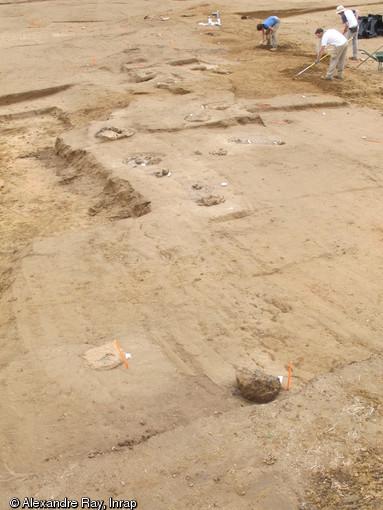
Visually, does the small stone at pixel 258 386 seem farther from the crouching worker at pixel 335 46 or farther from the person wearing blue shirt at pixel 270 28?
the person wearing blue shirt at pixel 270 28

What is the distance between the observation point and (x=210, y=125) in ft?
30.7

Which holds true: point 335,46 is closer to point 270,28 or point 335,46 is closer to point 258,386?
point 270,28

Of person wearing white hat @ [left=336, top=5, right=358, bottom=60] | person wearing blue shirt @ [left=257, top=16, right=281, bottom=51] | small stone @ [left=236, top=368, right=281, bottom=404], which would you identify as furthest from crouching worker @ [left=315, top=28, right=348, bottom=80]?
small stone @ [left=236, top=368, right=281, bottom=404]

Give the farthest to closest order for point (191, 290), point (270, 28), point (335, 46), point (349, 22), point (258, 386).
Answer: point (270, 28) → point (349, 22) → point (335, 46) → point (191, 290) → point (258, 386)

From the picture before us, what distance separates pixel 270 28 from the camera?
46.8 feet

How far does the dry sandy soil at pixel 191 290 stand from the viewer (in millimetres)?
3775

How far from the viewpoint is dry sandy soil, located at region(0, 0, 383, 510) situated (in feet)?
12.4

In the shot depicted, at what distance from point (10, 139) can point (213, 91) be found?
12.8 ft

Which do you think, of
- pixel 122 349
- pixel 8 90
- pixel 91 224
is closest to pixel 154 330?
pixel 122 349

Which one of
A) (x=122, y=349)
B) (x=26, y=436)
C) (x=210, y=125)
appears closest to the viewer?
→ (x=26, y=436)

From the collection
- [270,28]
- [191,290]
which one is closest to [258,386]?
[191,290]

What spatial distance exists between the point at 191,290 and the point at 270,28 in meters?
10.8

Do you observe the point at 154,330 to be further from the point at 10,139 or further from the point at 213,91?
the point at 213,91

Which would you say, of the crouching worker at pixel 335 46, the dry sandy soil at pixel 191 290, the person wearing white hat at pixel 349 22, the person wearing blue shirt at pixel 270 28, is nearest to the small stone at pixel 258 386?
the dry sandy soil at pixel 191 290
